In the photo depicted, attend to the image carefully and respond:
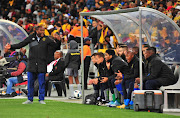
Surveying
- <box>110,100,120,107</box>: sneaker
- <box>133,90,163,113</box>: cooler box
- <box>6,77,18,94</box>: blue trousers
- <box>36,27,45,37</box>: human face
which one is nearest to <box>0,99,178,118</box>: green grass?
<box>133,90,163,113</box>: cooler box

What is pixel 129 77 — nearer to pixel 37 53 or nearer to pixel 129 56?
pixel 129 56

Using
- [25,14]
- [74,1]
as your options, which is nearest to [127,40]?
[74,1]

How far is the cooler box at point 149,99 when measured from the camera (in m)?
12.4

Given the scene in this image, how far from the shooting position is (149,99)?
12.4 meters

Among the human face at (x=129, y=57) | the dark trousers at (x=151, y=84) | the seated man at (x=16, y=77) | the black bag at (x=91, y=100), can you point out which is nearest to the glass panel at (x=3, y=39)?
the seated man at (x=16, y=77)

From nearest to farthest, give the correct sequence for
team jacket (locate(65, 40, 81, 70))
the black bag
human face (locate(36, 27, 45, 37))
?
human face (locate(36, 27, 45, 37)) → the black bag → team jacket (locate(65, 40, 81, 70))

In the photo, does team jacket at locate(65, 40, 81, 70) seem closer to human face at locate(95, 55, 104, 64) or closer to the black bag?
the black bag

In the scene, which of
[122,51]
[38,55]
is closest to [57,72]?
[38,55]

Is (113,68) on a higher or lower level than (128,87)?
higher

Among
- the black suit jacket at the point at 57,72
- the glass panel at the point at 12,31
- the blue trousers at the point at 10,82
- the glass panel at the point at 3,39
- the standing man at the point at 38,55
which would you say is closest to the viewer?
the standing man at the point at 38,55

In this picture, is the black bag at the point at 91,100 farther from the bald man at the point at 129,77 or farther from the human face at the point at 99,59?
the bald man at the point at 129,77

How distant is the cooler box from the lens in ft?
40.7

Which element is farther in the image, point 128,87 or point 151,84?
point 128,87

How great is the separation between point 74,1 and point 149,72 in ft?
61.5
